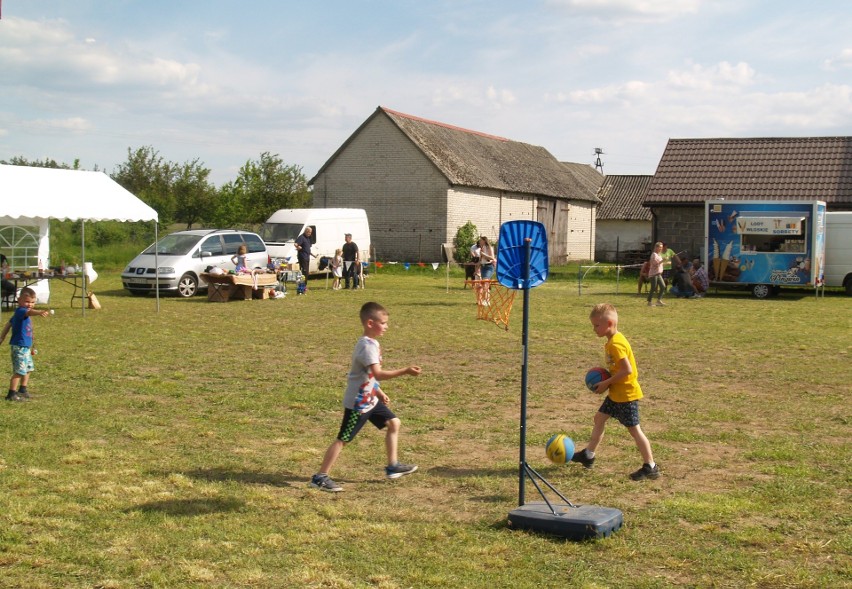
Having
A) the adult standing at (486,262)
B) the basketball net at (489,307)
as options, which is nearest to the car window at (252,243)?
the adult standing at (486,262)

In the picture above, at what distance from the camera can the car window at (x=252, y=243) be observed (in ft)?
88.0

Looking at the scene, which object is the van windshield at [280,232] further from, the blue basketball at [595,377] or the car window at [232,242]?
the blue basketball at [595,377]

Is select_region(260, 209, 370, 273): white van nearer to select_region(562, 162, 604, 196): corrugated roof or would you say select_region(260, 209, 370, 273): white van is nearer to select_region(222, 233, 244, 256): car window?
select_region(222, 233, 244, 256): car window

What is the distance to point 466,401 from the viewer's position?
10.3 meters

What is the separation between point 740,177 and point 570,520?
107 feet

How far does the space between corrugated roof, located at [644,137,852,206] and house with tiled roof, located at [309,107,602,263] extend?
32.9 feet

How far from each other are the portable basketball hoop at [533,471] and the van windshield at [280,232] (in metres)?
26.9

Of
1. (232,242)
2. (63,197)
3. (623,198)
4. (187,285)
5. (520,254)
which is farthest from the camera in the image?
(623,198)

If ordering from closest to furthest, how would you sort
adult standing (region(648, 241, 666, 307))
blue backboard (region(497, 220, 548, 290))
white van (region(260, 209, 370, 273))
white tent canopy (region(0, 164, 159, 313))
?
blue backboard (region(497, 220, 548, 290))
white tent canopy (region(0, 164, 159, 313))
adult standing (region(648, 241, 666, 307))
white van (region(260, 209, 370, 273))

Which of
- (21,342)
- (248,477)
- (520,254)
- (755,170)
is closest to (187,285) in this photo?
(21,342)

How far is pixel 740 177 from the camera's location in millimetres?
35469

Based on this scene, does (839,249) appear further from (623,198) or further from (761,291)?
(623,198)

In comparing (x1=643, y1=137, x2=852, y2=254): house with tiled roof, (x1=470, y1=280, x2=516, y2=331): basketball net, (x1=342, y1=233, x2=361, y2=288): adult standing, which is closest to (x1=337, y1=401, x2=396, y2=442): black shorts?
(x1=470, y1=280, x2=516, y2=331): basketball net

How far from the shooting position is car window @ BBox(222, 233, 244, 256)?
2609 centimetres
